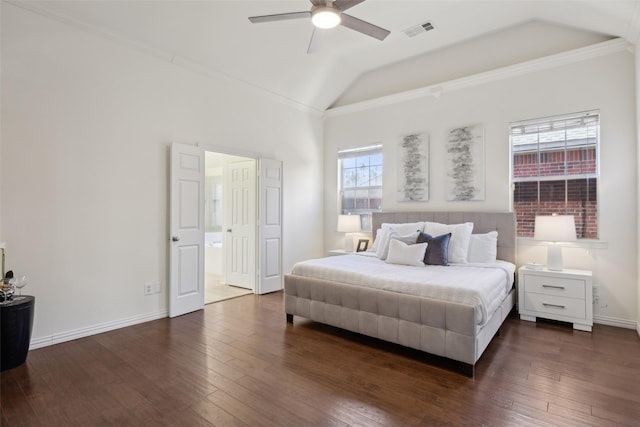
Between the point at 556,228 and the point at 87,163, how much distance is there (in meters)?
4.86

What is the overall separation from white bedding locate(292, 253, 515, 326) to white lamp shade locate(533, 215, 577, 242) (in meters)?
0.49

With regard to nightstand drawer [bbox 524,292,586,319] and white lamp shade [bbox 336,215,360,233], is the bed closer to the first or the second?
nightstand drawer [bbox 524,292,586,319]

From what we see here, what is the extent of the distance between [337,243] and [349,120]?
219cm

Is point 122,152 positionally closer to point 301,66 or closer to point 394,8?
point 301,66

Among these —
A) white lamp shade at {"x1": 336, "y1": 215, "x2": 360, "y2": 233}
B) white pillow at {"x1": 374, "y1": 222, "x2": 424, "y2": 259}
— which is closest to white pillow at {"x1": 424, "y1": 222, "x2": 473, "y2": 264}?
white pillow at {"x1": 374, "y1": 222, "x2": 424, "y2": 259}

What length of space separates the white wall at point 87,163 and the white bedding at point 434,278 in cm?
187

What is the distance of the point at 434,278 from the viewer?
2.91m

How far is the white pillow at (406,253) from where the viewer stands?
11.7 ft

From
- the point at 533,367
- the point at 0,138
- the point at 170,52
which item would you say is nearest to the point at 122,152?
the point at 0,138

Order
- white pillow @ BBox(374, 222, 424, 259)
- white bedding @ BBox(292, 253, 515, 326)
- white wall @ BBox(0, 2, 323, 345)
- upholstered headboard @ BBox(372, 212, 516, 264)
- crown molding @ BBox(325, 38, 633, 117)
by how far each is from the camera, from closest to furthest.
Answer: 1. white bedding @ BBox(292, 253, 515, 326)
2. white wall @ BBox(0, 2, 323, 345)
3. crown molding @ BBox(325, 38, 633, 117)
4. upholstered headboard @ BBox(372, 212, 516, 264)
5. white pillow @ BBox(374, 222, 424, 259)

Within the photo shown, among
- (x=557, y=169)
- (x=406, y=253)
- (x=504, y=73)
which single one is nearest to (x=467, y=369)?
(x=406, y=253)

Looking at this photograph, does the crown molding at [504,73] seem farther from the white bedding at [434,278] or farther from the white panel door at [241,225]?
the white bedding at [434,278]

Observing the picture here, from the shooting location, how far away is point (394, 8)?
3.81 m

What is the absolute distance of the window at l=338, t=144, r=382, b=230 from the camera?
5.48 metres
